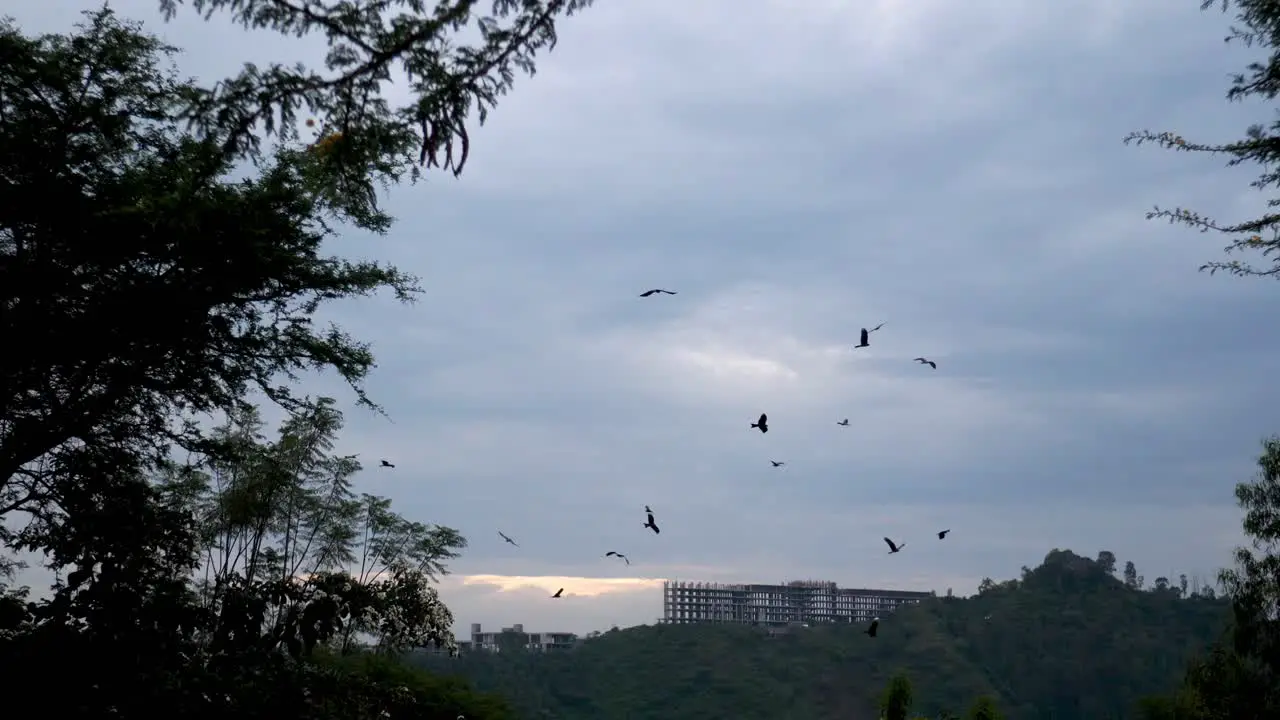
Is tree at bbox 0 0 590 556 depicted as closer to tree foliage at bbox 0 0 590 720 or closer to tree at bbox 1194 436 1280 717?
tree foliage at bbox 0 0 590 720

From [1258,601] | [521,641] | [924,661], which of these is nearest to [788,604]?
[924,661]

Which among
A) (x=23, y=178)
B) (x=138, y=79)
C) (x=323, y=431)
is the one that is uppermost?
(x=138, y=79)

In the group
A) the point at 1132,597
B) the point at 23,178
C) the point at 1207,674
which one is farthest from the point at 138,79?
the point at 1132,597

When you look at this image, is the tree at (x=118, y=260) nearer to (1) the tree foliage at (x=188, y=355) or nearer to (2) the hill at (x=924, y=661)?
(1) the tree foliage at (x=188, y=355)

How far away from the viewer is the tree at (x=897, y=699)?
41.0 feet

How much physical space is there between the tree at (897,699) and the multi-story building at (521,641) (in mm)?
29650

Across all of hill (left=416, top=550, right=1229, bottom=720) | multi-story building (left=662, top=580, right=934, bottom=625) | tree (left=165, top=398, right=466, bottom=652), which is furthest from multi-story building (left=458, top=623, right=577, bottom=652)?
tree (left=165, top=398, right=466, bottom=652)

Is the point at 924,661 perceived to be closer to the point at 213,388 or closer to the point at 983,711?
the point at 983,711

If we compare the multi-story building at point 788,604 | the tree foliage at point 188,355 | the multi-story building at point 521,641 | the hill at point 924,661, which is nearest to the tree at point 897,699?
the tree foliage at point 188,355

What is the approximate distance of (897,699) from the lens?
12555 millimetres

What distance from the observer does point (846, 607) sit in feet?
244

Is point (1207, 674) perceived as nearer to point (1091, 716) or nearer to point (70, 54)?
point (70, 54)

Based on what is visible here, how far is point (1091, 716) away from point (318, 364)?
6462 centimetres

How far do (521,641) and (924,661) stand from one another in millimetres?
27076
